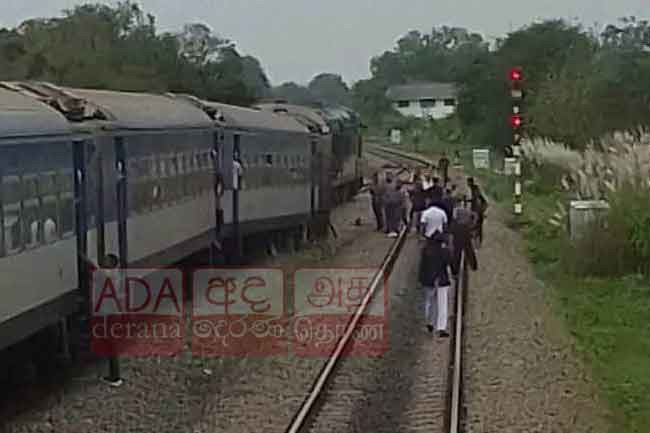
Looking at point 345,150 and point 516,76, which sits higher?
point 516,76

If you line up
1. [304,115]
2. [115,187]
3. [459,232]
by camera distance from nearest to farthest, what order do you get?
[115,187], [459,232], [304,115]

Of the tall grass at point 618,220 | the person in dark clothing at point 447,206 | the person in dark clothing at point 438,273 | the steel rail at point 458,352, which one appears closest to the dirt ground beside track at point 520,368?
the steel rail at point 458,352

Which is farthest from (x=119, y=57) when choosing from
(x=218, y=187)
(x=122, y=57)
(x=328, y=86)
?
(x=328, y=86)

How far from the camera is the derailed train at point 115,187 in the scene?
37.9ft

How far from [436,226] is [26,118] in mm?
5402

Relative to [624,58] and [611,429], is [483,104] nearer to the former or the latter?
[624,58]

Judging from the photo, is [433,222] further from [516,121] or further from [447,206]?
[516,121]

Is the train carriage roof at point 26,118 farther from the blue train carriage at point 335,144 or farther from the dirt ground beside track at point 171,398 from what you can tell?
the blue train carriage at point 335,144

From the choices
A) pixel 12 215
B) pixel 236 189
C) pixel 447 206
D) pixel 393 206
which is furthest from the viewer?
pixel 393 206

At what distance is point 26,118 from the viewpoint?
38.8 feet

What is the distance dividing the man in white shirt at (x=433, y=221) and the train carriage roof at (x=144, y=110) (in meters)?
3.54

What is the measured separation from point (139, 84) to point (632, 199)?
1021 inches

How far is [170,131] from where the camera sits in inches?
705

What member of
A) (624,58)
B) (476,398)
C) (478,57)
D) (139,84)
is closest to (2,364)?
(476,398)
